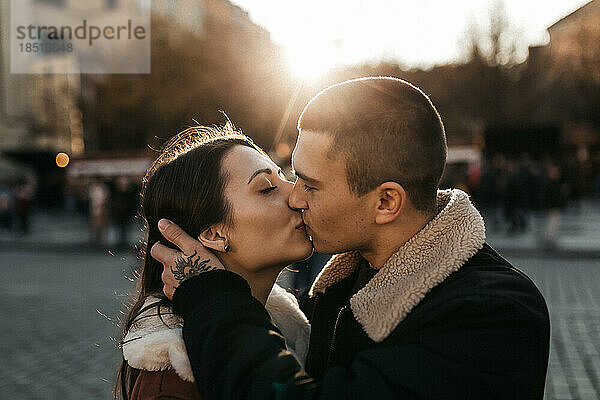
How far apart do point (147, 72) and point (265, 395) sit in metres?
30.0

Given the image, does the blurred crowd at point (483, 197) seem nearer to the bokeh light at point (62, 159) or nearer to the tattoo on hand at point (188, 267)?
the bokeh light at point (62, 159)

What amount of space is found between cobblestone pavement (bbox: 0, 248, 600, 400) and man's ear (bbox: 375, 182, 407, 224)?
262 centimetres

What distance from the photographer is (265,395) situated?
4.91 ft

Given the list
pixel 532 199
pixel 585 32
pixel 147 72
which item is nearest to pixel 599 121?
pixel 585 32

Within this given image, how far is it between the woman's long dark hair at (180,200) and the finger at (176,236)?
7 cm

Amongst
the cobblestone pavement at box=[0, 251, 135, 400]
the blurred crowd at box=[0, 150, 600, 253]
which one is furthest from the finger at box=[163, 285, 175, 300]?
the blurred crowd at box=[0, 150, 600, 253]

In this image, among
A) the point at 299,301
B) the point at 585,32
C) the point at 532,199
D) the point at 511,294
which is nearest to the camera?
the point at 511,294

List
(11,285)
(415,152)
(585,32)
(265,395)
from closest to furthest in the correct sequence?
(265,395)
(415,152)
(11,285)
(585,32)

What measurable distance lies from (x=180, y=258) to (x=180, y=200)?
285mm

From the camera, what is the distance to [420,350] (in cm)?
154

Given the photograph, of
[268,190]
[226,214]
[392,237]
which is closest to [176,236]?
[226,214]

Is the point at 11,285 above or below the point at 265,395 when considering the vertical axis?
below

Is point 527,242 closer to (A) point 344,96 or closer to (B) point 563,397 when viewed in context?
(B) point 563,397

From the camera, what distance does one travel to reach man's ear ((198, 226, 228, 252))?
82.8 inches
